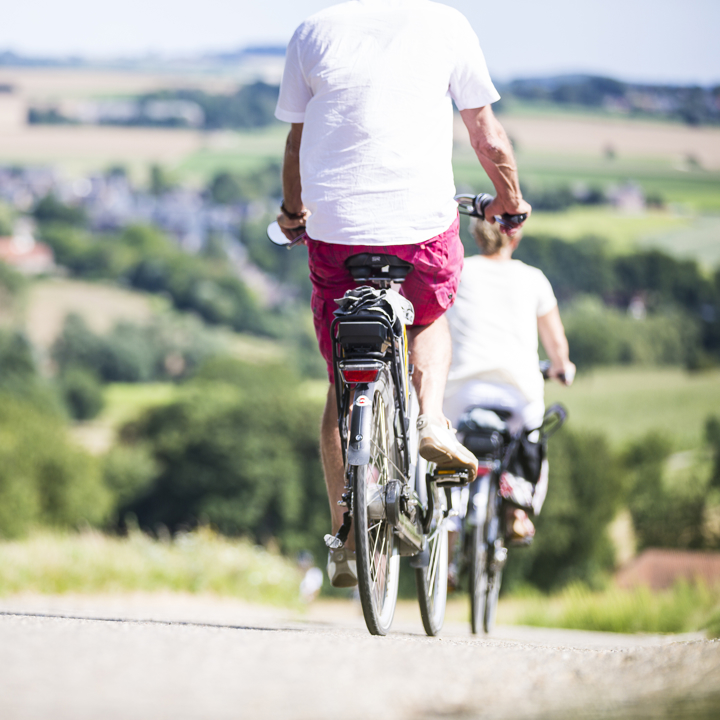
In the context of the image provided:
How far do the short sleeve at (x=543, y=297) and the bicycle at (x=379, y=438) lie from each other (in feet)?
4.63

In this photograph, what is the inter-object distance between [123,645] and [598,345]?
82190mm

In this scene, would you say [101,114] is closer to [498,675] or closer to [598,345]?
[598,345]

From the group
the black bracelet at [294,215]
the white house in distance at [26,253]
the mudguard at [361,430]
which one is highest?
the black bracelet at [294,215]

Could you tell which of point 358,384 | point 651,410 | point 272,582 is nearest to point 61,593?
point 272,582

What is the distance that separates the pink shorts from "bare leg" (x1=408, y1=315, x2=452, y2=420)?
44 mm

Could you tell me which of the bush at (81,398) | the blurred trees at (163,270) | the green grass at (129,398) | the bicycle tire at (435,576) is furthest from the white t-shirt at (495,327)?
the blurred trees at (163,270)

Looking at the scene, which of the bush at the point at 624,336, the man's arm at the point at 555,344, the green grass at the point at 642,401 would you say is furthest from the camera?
the bush at the point at 624,336

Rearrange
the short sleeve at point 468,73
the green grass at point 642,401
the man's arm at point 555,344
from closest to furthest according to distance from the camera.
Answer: the short sleeve at point 468,73 → the man's arm at point 555,344 → the green grass at point 642,401

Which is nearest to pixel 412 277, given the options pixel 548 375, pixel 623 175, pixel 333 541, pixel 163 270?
pixel 333 541

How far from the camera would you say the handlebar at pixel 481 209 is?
3.22 meters

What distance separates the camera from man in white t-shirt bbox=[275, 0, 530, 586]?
109 inches

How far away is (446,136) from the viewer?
2871 mm

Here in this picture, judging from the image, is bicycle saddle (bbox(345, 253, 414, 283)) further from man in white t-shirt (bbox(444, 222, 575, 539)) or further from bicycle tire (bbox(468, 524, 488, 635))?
bicycle tire (bbox(468, 524, 488, 635))

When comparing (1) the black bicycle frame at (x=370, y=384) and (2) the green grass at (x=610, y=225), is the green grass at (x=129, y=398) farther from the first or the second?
(1) the black bicycle frame at (x=370, y=384)
